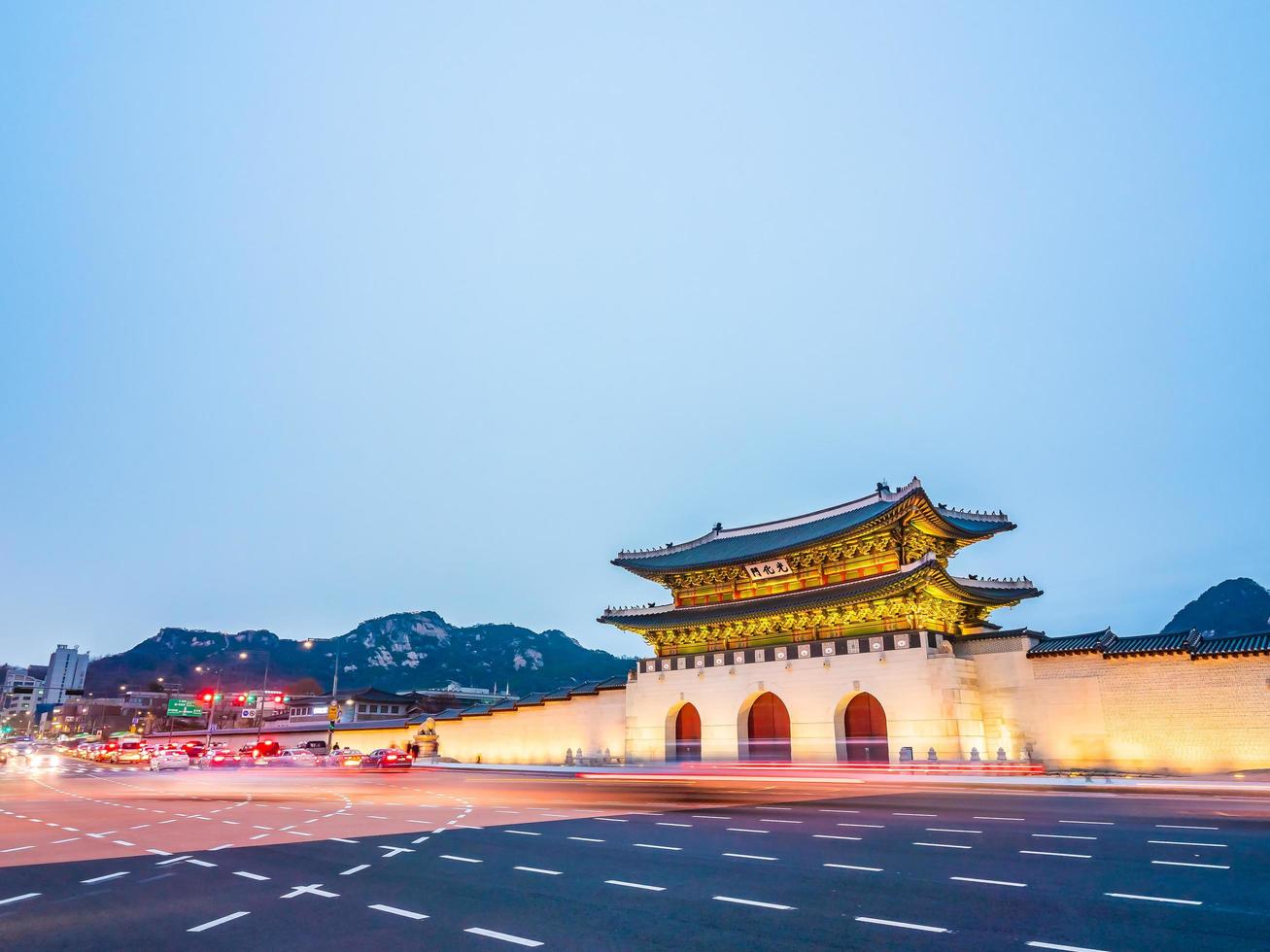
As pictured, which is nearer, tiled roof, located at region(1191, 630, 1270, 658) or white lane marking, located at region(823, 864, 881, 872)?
white lane marking, located at region(823, 864, 881, 872)

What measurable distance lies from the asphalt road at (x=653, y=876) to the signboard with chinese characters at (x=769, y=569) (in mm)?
22881

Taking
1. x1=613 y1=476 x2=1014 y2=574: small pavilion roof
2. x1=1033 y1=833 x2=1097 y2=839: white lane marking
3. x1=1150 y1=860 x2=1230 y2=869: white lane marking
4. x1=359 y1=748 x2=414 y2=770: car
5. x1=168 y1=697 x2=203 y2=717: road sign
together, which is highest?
x1=613 y1=476 x2=1014 y2=574: small pavilion roof

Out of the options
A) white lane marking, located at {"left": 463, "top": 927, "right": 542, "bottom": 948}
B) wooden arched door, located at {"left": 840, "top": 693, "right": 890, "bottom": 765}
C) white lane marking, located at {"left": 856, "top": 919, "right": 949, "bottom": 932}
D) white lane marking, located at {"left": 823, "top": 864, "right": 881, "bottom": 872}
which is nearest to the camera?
white lane marking, located at {"left": 463, "top": 927, "right": 542, "bottom": 948}

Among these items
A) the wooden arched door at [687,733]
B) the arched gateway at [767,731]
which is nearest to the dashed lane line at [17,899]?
the arched gateway at [767,731]

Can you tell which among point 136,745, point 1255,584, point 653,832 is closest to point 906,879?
point 653,832

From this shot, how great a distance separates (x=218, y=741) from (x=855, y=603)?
235 ft

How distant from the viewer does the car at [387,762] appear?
151 feet

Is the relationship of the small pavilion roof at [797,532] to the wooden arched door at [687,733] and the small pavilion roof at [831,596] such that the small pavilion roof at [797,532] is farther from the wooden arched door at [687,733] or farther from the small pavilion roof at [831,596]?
the wooden arched door at [687,733]

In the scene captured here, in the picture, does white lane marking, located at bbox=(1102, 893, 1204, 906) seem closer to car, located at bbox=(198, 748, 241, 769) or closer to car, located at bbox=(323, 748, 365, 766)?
car, located at bbox=(323, 748, 365, 766)

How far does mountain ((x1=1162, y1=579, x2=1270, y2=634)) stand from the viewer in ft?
330

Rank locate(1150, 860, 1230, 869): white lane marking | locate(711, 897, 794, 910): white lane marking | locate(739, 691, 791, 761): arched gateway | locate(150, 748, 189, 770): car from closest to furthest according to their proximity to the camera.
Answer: locate(711, 897, 794, 910): white lane marking → locate(1150, 860, 1230, 869): white lane marking → locate(739, 691, 791, 761): arched gateway → locate(150, 748, 189, 770): car

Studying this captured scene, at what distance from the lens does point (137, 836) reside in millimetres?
14703

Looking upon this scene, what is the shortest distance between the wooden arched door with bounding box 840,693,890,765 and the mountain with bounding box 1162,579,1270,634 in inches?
3430

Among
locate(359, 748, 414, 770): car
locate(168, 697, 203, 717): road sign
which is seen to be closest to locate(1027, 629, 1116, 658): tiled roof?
locate(359, 748, 414, 770): car
